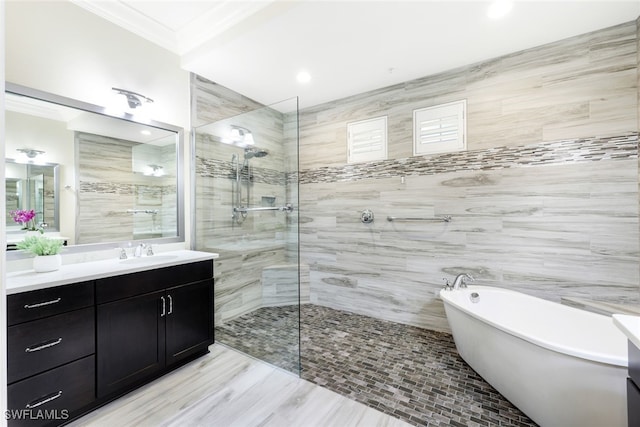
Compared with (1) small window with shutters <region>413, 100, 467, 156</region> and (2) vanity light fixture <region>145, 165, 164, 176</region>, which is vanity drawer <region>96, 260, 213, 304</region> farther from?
(1) small window with shutters <region>413, 100, 467, 156</region>

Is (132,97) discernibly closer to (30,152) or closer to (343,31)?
(30,152)

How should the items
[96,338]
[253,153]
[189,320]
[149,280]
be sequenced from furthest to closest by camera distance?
[253,153] → [189,320] → [149,280] → [96,338]

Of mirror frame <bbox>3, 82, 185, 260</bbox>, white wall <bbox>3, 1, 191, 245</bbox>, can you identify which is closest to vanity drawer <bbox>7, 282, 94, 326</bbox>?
mirror frame <bbox>3, 82, 185, 260</bbox>

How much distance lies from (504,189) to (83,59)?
11.9 ft

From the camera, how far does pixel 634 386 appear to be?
0.87 m

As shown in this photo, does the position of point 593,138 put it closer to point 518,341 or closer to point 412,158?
point 412,158

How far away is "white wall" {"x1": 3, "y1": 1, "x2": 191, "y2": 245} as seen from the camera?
1760 millimetres

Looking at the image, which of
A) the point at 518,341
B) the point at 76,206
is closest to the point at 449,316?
the point at 518,341

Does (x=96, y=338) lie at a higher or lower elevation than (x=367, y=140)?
lower

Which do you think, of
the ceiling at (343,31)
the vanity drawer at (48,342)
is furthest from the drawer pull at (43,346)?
the ceiling at (343,31)

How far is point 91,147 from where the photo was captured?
2.09 m

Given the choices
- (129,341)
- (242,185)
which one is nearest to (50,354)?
(129,341)

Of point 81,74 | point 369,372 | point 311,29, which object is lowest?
point 369,372

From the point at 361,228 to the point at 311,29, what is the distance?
2056 millimetres
